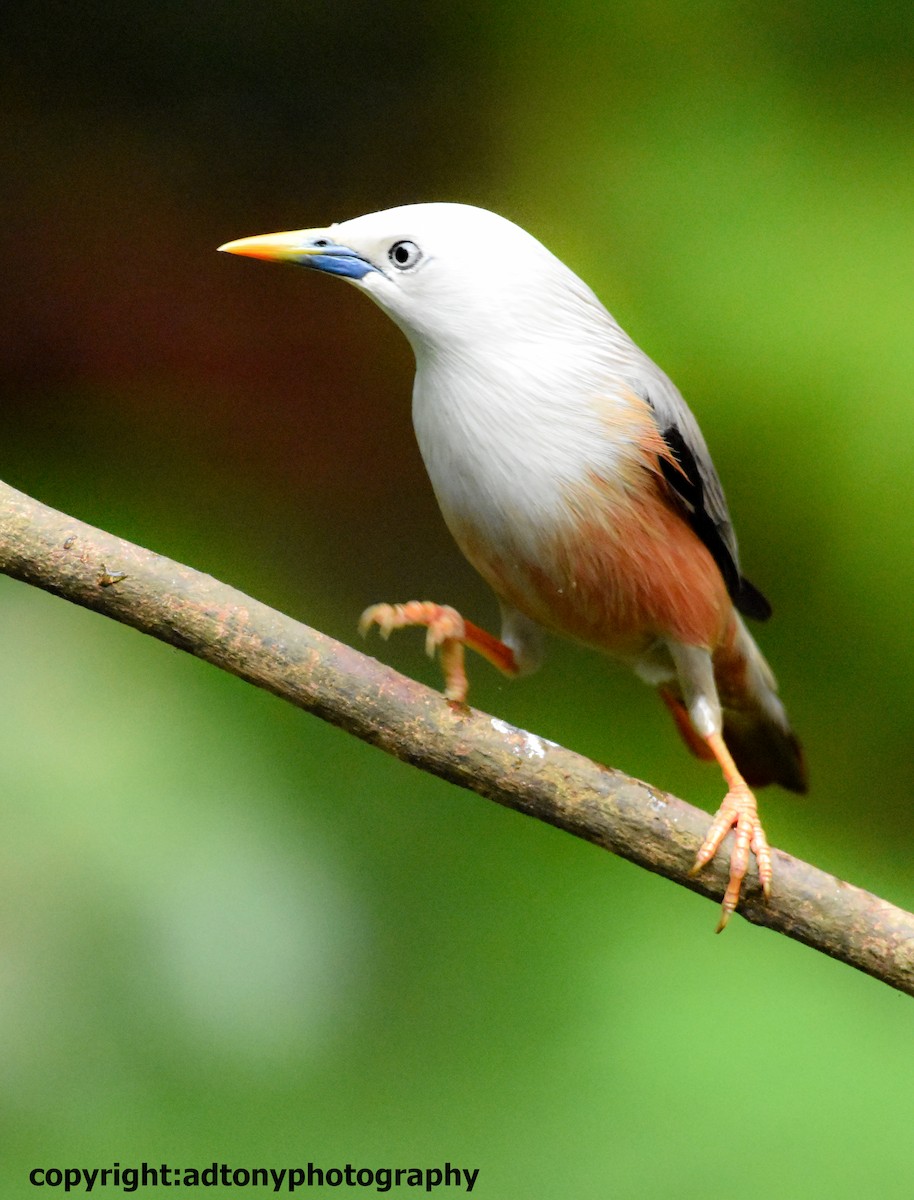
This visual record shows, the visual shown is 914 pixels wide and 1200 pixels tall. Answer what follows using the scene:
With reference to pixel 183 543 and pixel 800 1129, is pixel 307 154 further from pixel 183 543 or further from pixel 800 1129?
pixel 800 1129

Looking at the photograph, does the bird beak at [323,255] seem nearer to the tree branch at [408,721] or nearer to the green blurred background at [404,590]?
the tree branch at [408,721]

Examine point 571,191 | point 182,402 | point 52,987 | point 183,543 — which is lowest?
point 52,987

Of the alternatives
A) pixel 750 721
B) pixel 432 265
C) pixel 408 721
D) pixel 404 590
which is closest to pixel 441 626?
pixel 408 721

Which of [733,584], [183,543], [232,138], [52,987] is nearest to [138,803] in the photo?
[52,987]

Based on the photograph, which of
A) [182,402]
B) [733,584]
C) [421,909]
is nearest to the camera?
[733,584]

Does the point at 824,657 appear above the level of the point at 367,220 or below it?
below

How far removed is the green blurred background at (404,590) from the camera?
2160 mm

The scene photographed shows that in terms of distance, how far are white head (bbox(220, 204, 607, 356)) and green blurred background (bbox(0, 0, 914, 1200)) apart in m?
0.81

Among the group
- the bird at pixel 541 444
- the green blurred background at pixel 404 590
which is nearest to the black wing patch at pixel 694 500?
the bird at pixel 541 444

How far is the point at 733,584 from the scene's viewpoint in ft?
6.07

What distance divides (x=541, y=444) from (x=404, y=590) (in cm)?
110

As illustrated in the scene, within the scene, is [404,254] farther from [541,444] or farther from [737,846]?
[737,846]

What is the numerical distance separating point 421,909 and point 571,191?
1.33m

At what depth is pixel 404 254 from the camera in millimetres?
1454
